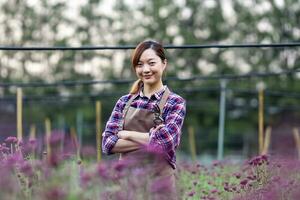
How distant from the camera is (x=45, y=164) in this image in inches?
89.5

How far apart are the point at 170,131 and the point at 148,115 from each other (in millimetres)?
143

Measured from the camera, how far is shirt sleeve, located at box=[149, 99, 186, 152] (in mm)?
3242

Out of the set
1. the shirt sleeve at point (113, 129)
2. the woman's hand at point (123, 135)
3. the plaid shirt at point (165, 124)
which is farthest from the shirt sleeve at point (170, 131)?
the shirt sleeve at point (113, 129)

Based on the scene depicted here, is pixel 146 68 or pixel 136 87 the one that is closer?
pixel 146 68

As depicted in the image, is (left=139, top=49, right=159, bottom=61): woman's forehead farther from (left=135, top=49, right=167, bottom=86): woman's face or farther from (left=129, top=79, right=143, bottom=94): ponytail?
(left=129, top=79, right=143, bottom=94): ponytail

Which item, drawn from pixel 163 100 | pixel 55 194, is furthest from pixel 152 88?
pixel 55 194

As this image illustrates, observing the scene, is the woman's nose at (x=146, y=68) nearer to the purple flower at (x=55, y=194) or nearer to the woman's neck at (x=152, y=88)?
the woman's neck at (x=152, y=88)

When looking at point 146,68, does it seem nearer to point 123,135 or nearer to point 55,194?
point 123,135

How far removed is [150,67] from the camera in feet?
11.1

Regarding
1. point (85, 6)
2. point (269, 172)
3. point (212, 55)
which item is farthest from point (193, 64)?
point (269, 172)

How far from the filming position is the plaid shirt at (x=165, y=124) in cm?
326

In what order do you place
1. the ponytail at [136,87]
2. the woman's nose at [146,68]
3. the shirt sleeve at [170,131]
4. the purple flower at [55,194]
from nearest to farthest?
the purple flower at [55,194]
the shirt sleeve at [170,131]
the woman's nose at [146,68]
the ponytail at [136,87]

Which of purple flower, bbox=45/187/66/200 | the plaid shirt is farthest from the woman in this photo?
purple flower, bbox=45/187/66/200

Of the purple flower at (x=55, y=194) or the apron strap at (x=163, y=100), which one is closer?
the purple flower at (x=55, y=194)
